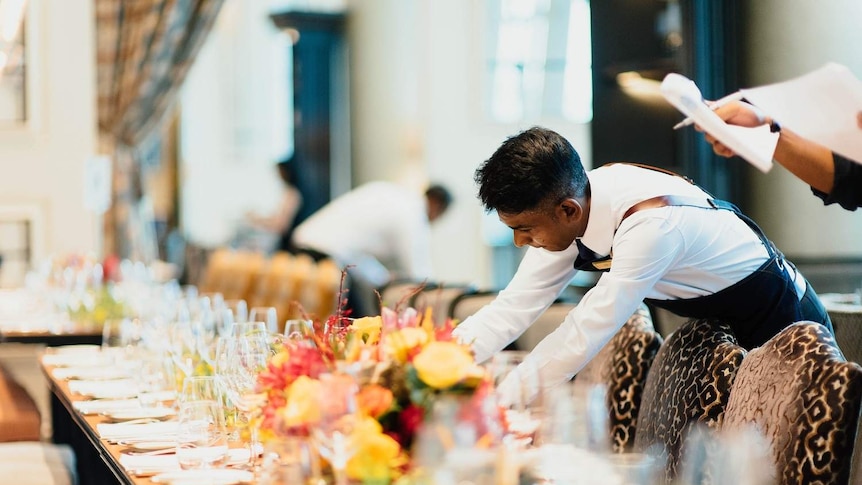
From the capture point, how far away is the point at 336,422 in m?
1.56

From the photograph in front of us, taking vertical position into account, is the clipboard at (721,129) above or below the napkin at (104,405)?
above

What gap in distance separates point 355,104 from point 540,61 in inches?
82.8

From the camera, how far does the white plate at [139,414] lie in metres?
2.73

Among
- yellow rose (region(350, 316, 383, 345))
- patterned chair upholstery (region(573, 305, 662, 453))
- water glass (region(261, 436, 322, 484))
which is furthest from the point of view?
patterned chair upholstery (region(573, 305, 662, 453))

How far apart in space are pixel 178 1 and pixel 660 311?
5427 mm

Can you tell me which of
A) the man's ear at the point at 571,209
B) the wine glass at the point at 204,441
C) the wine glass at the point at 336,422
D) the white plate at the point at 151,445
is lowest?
the white plate at the point at 151,445

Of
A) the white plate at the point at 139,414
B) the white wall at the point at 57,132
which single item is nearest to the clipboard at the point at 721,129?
the white plate at the point at 139,414

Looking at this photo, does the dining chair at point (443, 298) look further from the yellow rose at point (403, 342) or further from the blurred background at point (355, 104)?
the yellow rose at point (403, 342)

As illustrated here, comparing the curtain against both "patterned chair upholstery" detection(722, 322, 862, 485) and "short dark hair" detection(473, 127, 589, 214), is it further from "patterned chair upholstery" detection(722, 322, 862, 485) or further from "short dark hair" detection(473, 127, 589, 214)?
"patterned chair upholstery" detection(722, 322, 862, 485)

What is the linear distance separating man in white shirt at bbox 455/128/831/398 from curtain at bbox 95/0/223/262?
6460 mm

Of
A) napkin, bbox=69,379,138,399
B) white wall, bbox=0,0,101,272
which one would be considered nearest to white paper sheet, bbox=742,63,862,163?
napkin, bbox=69,379,138,399

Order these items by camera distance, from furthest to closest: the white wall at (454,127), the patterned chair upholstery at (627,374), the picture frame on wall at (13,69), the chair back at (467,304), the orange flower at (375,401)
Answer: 1. the white wall at (454,127)
2. the picture frame on wall at (13,69)
3. the chair back at (467,304)
4. the patterned chair upholstery at (627,374)
5. the orange flower at (375,401)

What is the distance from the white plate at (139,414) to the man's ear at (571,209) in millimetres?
1069

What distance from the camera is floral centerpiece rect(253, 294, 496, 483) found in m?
1.52
